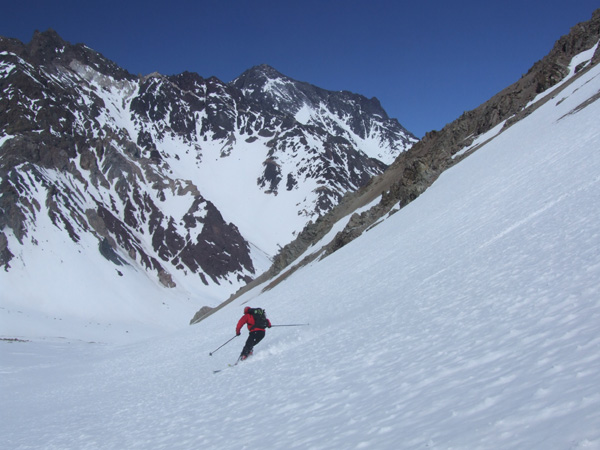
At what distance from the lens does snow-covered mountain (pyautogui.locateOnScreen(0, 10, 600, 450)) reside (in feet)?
16.7

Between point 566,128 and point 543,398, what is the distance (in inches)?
1026

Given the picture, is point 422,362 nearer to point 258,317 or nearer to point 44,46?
point 258,317

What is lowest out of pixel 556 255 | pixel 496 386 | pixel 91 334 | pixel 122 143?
pixel 556 255

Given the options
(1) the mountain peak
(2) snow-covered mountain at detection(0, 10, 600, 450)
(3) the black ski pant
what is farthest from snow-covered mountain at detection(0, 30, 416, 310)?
(3) the black ski pant

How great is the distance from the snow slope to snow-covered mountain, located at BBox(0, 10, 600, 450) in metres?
0.04

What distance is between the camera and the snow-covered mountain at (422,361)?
5094mm

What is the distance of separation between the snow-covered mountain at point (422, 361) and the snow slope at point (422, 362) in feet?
0.13

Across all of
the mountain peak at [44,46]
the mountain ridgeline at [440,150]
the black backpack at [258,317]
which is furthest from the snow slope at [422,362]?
the mountain peak at [44,46]

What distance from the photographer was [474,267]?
13.0 metres

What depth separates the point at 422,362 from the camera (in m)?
7.58

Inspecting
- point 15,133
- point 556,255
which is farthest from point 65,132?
point 556,255

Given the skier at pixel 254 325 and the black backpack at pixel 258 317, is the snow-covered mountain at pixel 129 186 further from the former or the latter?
the black backpack at pixel 258 317

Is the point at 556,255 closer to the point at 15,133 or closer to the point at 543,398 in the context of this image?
the point at 543,398

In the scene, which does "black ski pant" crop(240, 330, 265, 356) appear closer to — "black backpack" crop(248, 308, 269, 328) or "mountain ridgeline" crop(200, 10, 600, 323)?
"black backpack" crop(248, 308, 269, 328)
